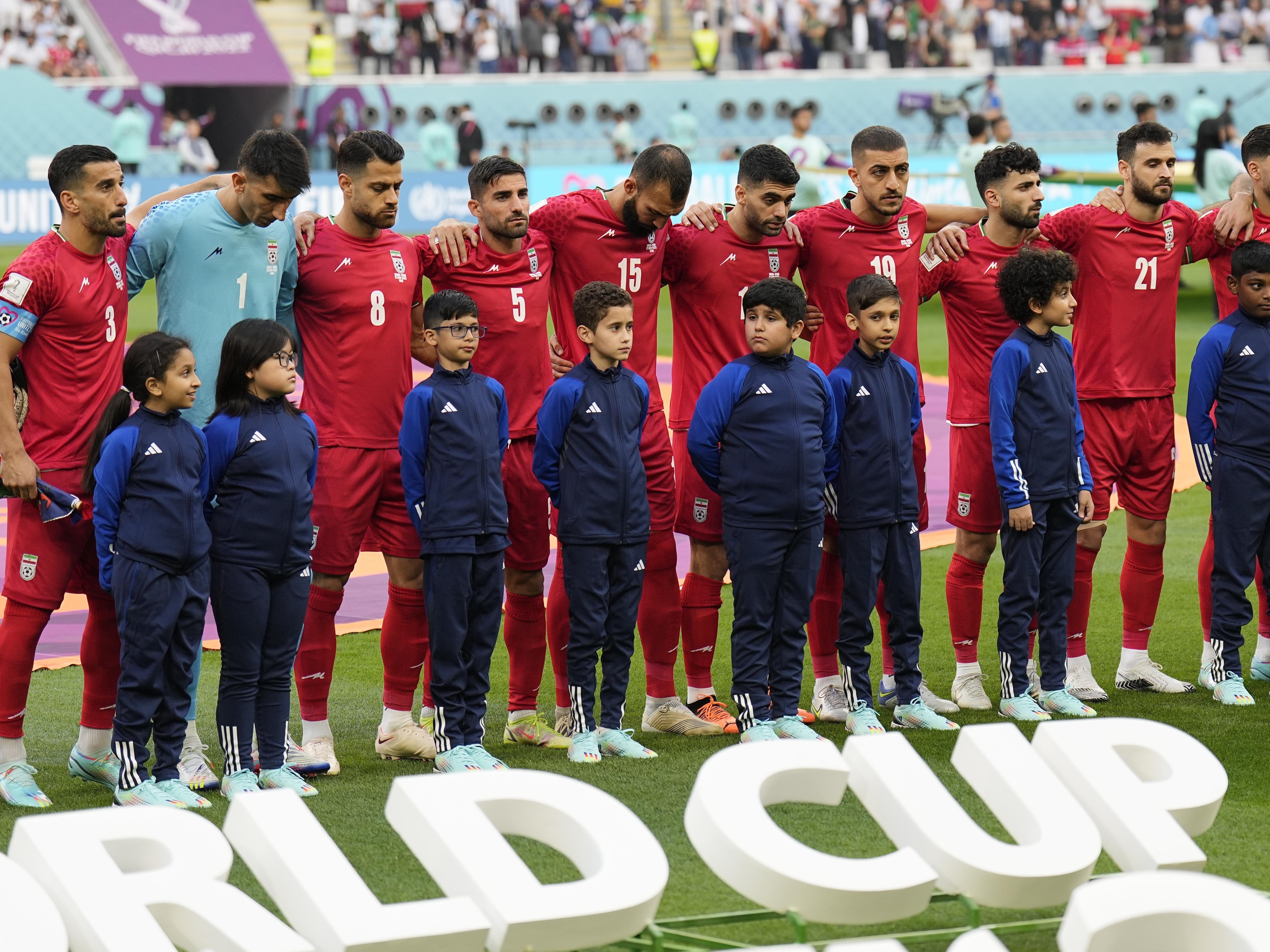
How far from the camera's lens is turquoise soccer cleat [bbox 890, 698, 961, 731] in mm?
6832

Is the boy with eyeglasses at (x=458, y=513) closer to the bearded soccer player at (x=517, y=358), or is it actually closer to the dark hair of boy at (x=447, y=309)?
the dark hair of boy at (x=447, y=309)

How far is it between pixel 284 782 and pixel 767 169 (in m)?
3.02

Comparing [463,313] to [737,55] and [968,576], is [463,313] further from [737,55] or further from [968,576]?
[737,55]

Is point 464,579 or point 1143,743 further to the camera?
point 464,579

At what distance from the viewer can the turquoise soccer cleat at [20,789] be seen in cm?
596

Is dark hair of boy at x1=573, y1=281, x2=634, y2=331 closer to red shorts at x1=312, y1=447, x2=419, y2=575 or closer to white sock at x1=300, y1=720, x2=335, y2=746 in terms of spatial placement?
red shorts at x1=312, y1=447, x2=419, y2=575

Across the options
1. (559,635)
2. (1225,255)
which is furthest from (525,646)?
(1225,255)

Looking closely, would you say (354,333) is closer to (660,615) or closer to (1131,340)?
(660,615)

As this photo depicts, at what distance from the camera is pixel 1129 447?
24.4 feet

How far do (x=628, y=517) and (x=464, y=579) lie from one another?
687mm

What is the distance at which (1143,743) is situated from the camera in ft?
16.6

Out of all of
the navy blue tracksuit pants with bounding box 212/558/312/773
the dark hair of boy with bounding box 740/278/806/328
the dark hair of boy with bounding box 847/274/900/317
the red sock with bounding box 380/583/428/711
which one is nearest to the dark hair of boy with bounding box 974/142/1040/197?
the dark hair of boy with bounding box 847/274/900/317

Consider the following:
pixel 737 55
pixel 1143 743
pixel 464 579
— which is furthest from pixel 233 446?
Answer: pixel 737 55

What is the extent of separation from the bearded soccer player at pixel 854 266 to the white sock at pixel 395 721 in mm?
1742
